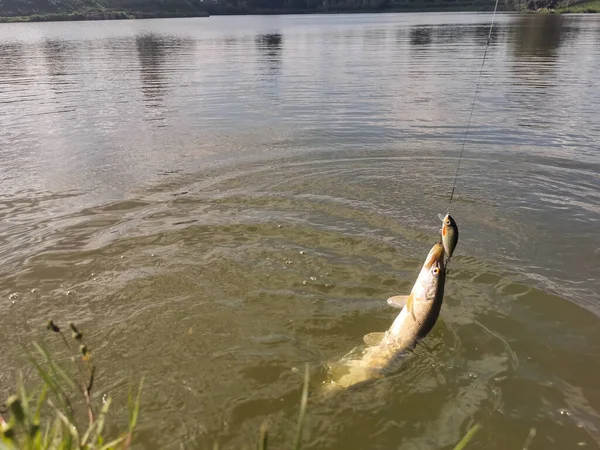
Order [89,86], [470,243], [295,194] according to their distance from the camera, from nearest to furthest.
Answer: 1. [470,243]
2. [295,194]
3. [89,86]

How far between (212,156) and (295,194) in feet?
12.1

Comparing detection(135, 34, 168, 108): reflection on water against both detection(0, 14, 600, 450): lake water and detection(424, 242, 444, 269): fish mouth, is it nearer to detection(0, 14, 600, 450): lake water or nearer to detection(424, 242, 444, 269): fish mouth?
detection(0, 14, 600, 450): lake water

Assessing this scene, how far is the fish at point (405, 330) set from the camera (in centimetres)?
449

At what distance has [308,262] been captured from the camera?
7.46 meters

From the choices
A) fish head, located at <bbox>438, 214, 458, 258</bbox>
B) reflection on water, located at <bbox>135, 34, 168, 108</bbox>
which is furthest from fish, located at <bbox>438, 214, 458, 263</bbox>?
reflection on water, located at <bbox>135, 34, 168, 108</bbox>

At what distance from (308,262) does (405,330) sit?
2847 millimetres

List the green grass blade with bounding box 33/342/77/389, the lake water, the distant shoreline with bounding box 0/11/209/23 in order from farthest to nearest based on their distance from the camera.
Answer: the distant shoreline with bounding box 0/11/209/23, the lake water, the green grass blade with bounding box 33/342/77/389

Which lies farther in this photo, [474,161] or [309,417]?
[474,161]

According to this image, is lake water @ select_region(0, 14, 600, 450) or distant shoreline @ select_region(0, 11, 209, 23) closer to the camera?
lake water @ select_region(0, 14, 600, 450)

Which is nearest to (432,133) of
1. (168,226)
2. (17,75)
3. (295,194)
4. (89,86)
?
(295,194)

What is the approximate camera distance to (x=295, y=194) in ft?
32.7

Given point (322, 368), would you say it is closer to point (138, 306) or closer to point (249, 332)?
point (249, 332)

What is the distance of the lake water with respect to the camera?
4.88 metres

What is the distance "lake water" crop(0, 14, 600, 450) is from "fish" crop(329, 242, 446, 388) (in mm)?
224
